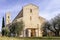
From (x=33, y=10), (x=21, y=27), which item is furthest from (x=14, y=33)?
(x=33, y=10)

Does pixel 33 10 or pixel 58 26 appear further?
pixel 33 10

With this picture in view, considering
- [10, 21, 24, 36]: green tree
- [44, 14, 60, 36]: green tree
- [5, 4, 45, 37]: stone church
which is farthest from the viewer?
[5, 4, 45, 37]: stone church

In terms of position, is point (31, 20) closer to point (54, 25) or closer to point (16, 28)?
point (16, 28)

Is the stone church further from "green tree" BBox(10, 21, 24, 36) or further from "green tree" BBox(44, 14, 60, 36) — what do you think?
"green tree" BBox(44, 14, 60, 36)

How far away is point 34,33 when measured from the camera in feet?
186

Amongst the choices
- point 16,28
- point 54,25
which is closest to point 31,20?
point 16,28

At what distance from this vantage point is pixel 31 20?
5778 centimetres

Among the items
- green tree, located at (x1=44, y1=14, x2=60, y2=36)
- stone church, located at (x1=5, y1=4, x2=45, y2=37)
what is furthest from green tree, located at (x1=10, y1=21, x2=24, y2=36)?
green tree, located at (x1=44, y1=14, x2=60, y2=36)

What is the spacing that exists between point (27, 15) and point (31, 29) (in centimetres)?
449

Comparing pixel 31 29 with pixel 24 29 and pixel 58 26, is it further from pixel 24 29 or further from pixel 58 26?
pixel 58 26

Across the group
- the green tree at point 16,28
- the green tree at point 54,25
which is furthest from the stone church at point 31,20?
the green tree at point 54,25

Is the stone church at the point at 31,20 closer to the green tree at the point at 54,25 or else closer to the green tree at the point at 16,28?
the green tree at the point at 16,28

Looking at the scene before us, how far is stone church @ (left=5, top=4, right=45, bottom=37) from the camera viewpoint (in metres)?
56.7

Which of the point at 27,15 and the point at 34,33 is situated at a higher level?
the point at 27,15
